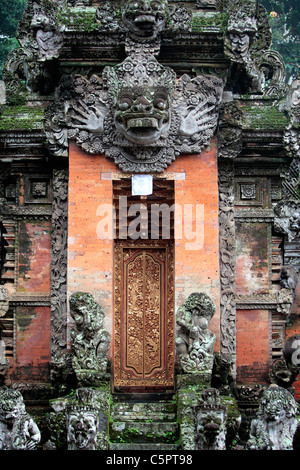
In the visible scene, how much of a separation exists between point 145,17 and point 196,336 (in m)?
4.89

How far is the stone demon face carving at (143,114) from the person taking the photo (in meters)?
11.9

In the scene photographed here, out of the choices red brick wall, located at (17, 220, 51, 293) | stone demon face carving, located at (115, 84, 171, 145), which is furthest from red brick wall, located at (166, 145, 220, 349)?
red brick wall, located at (17, 220, 51, 293)

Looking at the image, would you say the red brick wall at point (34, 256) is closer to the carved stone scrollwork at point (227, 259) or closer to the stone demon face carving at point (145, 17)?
the carved stone scrollwork at point (227, 259)

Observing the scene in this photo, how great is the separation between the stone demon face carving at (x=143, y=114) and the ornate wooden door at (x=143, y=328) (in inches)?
87.3

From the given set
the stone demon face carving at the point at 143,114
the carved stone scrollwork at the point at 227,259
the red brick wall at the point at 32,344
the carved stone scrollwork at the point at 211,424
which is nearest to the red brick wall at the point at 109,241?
the carved stone scrollwork at the point at 227,259

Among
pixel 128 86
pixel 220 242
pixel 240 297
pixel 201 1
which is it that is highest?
pixel 201 1

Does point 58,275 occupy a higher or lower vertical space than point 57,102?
lower

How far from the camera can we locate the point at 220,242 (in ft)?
41.4

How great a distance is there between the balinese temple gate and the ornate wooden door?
2cm

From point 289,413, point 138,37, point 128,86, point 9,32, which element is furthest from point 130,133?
point 9,32

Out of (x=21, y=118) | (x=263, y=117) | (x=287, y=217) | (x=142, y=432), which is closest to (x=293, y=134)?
(x=263, y=117)
